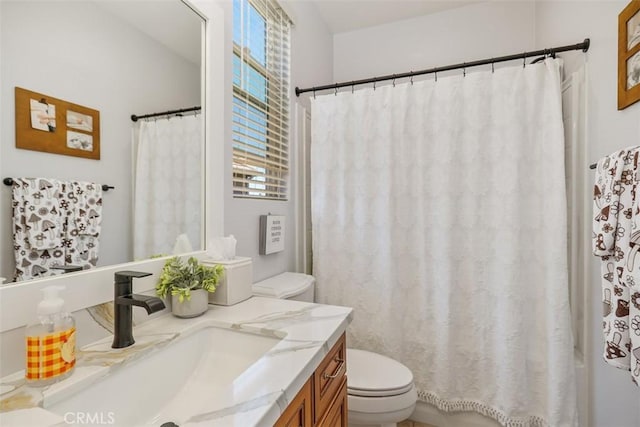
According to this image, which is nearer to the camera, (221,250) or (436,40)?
(221,250)

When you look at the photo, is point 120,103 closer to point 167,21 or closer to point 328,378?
point 167,21

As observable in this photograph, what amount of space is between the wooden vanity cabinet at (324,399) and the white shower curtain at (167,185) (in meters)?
0.62

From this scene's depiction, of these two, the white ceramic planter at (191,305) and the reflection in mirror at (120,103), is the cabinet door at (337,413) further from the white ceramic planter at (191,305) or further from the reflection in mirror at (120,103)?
the reflection in mirror at (120,103)

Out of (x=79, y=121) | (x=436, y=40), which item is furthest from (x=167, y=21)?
(x=436, y=40)

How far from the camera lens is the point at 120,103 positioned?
0.82m

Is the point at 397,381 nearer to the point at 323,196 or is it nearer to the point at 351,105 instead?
the point at 323,196

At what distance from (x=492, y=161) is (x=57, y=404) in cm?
184

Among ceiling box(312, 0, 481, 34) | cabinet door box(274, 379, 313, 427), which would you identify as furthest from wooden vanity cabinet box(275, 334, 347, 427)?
ceiling box(312, 0, 481, 34)

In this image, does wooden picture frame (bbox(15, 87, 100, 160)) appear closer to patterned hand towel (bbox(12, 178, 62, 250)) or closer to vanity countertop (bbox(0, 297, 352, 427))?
patterned hand towel (bbox(12, 178, 62, 250))

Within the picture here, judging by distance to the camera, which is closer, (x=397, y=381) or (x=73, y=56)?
(x=73, y=56)

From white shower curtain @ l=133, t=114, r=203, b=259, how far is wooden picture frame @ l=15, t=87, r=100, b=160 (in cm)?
14

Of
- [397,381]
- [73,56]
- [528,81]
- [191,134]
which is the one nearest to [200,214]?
[191,134]

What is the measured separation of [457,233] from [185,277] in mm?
1378

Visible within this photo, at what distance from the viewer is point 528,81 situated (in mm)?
1486
